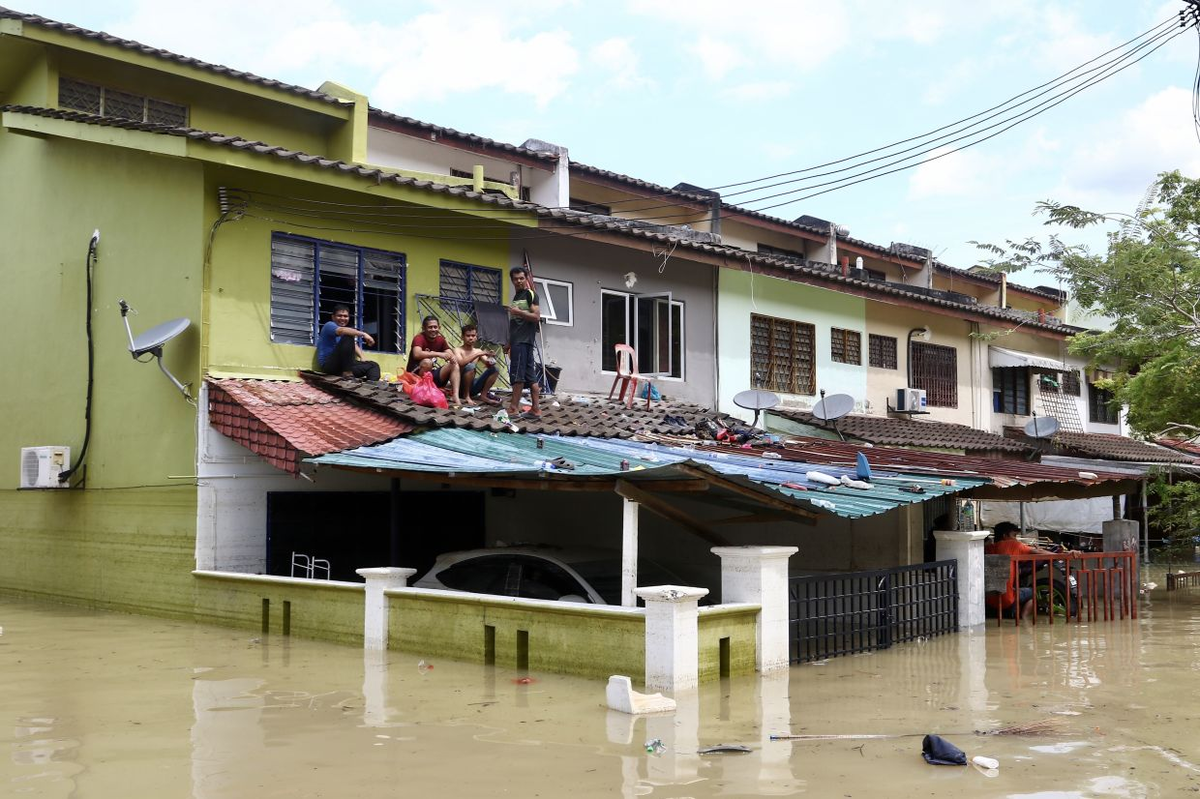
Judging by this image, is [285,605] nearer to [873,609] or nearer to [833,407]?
[873,609]

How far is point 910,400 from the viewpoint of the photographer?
22.8 m

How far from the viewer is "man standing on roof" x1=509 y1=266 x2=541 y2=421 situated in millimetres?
14156

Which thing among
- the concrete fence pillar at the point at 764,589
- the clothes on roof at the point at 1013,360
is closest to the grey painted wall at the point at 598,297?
the concrete fence pillar at the point at 764,589

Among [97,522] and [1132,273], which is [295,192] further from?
[1132,273]

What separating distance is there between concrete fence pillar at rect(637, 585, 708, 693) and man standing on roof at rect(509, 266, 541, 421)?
5440 mm

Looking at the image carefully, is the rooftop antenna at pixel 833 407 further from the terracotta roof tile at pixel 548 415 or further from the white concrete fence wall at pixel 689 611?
the white concrete fence wall at pixel 689 611

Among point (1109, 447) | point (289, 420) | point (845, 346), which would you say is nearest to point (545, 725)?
point (289, 420)

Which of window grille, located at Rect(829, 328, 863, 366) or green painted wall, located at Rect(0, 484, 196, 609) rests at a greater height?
window grille, located at Rect(829, 328, 863, 366)

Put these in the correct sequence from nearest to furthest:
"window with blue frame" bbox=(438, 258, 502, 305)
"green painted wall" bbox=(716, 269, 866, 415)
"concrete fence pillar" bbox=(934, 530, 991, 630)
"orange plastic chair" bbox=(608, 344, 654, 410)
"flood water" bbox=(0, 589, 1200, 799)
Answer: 1. "flood water" bbox=(0, 589, 1200, 799)
2. "concrete fence pillar" bbox=(934, 530, 991, 630)
3. "window with blue frame" bbox=(438, 258, 502, 305)
4. "orange plastic chair" bbox=(608, 344, 654, 410)
5. "green painted wall" bbox=(716, 269, 866, 415)

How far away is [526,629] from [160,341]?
6.00 meters

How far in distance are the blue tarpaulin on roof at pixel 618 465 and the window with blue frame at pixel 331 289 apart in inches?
116

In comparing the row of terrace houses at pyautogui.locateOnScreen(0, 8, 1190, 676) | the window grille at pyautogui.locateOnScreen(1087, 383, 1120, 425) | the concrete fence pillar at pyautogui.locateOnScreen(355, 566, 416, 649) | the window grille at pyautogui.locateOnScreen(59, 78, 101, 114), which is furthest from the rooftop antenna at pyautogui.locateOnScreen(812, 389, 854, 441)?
the window grille at pyautogui.locateOnScreen(1087, 383, 1120, 425)

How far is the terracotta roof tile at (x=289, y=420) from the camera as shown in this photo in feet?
39.9

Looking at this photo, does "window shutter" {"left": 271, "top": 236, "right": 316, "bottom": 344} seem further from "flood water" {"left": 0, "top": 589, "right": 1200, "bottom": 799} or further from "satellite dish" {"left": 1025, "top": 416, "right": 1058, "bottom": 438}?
"satellite dish" {"left": 1025, "top": 416, "right": 1058, "bottom": 438}
